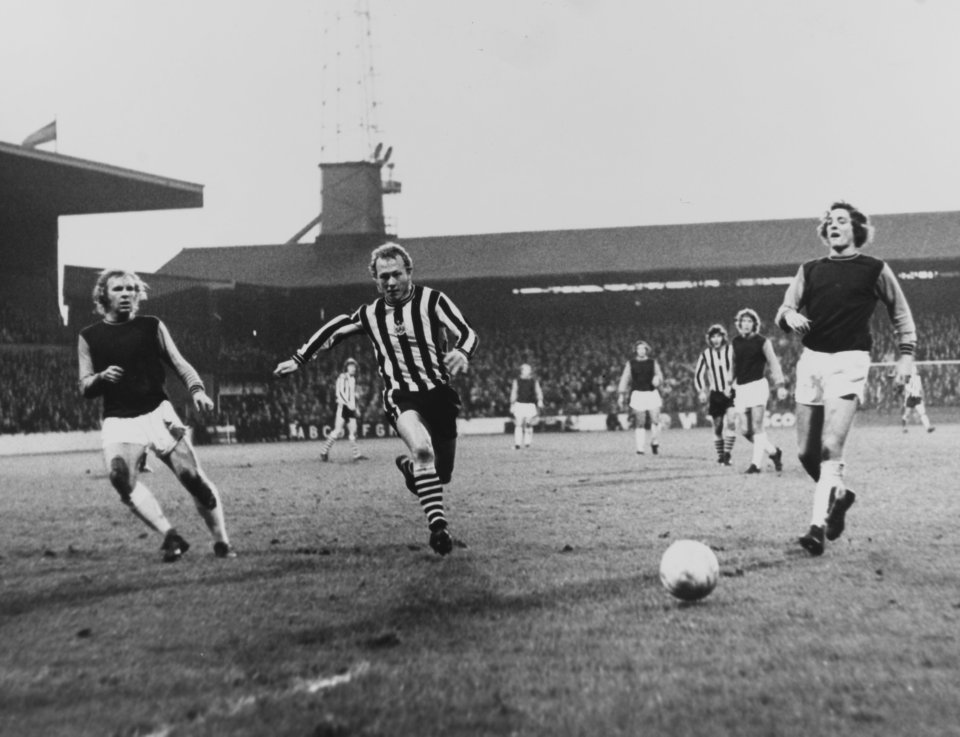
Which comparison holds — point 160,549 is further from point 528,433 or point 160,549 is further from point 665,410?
point 665,410

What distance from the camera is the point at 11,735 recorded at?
348 cm

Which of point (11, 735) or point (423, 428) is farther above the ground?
point (423, 428)

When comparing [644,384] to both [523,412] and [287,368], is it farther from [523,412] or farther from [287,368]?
[287,368]

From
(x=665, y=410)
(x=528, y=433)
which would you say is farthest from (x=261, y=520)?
(x=665, y=410)

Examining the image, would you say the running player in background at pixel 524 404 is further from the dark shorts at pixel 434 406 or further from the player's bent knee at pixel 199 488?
the player's bent knee at pixel 199 488

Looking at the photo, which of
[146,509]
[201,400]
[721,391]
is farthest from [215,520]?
[721,391]

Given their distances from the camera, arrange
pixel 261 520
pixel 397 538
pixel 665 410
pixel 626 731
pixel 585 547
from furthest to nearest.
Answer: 1. pixel 665 410
2. pixel 261 520
3. pixel 397 538
4. pixel 585 547
5. pixel 626 731

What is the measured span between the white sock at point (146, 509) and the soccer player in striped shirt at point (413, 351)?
1242 millimetres

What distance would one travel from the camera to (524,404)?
80.8ft

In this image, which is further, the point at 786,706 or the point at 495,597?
the point at 495,597

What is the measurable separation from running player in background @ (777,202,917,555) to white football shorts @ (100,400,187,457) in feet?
13.9

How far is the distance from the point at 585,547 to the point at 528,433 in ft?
57.6

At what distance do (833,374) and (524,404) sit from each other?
17.4 metres

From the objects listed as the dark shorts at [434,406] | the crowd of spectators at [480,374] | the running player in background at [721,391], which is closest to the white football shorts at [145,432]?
the dark shorts at [434,406]
